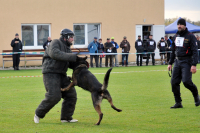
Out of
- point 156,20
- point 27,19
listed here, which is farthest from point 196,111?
point 156,20

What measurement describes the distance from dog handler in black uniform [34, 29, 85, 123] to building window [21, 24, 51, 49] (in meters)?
18.0

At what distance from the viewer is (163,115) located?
6699 mm

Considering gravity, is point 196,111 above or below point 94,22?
below

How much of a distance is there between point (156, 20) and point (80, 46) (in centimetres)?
653

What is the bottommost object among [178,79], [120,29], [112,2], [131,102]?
[131,102]

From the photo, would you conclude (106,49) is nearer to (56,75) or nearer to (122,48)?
(122,48)

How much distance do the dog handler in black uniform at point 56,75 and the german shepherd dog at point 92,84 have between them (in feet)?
0.55

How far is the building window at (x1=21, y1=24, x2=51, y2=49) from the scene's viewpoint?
23.7 metres

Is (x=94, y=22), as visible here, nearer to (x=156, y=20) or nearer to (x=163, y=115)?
(x=156, y=20)

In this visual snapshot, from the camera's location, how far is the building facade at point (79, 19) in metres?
23.0

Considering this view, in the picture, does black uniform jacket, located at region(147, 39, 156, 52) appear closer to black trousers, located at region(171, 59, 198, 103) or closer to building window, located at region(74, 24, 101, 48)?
building window, located at region(74, 24, 101, 48)

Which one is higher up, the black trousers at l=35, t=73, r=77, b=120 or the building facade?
the building facade

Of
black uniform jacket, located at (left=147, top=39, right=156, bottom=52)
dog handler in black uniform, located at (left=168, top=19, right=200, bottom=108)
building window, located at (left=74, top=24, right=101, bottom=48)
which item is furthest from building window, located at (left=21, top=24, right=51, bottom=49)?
dog handler in black uniform, located at (left=168, top=19, right=200, bottom=108)

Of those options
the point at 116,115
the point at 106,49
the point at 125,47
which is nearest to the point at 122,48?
the point at 125,47
